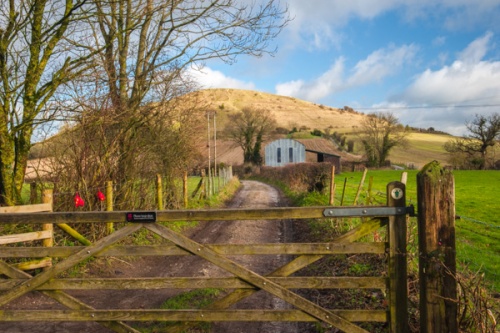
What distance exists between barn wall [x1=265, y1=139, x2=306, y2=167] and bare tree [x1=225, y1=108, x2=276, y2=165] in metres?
2.55

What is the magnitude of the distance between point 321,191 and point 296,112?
109264mm

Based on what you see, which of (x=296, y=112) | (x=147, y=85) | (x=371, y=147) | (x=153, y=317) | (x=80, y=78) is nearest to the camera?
(x=153, y=317)

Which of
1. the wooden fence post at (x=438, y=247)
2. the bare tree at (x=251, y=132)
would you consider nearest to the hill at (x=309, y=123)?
the bare tree at (x=251, y=132)

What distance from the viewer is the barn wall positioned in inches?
2844

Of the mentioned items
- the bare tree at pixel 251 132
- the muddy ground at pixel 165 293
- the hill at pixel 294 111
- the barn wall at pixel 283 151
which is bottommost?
the muddy ground at pixel 165 293

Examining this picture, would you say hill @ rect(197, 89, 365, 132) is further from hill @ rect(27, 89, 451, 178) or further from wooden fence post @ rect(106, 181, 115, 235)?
wooden fence post @ rect(106, 181, 115, 235)

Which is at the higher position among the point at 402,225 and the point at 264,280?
the point at 402,225

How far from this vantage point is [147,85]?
42.3 feet

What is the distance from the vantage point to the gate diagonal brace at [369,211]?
409 cm

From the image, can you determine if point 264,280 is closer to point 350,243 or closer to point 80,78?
point 350,243

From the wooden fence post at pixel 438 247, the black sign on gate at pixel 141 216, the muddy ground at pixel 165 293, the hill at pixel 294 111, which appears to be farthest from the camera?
the hill at pixel 294 111

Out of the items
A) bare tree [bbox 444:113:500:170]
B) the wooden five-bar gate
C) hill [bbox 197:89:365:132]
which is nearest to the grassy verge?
the wooden five-bar gate

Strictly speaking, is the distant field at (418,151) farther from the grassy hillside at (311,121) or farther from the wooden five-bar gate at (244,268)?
the wooden five-bar gate at (244,268)

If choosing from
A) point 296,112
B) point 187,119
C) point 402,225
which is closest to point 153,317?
point 402,225
